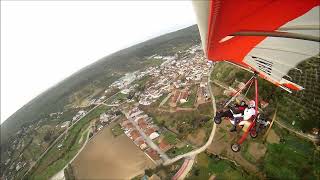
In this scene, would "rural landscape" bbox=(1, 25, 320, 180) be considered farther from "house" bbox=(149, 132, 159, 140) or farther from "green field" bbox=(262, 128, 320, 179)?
"house" bbox=(149, 132, 159, 140)

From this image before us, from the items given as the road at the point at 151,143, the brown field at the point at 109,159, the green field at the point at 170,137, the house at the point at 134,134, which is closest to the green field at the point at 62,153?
the brown field at the point at 109,159

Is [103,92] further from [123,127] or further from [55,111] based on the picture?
[123,127]

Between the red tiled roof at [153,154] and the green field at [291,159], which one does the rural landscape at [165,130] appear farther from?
the red tiled roof at [153,154]

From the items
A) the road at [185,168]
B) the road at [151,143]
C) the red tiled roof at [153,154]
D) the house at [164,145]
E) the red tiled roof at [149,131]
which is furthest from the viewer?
the red tiled roof at [149,131]

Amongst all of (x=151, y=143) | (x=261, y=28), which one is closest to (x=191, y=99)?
(x=151, y=143)

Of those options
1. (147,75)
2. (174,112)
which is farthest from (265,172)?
(147,75)
